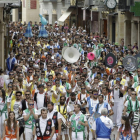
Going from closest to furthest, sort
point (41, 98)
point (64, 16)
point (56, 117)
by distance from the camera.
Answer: point (56, 117) → point (41, 98) → point (64, 16)

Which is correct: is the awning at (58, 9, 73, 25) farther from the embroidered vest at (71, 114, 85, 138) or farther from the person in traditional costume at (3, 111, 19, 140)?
the person in traditional costume at (3, 111, 19, 140)

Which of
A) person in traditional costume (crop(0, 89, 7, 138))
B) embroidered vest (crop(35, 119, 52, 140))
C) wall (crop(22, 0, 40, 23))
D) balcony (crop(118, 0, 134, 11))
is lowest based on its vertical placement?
embroidered vest (crop(35, 119, 52, 140))

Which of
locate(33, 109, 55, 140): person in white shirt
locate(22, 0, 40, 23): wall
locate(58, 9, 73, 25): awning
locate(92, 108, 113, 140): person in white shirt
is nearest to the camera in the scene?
locate(92, 108, 113, 140): person in white shirt

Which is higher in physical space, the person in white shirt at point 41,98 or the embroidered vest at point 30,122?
the person in white shirt at point 41,98

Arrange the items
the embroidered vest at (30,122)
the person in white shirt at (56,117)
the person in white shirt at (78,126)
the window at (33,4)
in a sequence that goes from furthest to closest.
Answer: the window at (33,4), the embroidered vest at (30,122), the person in white shirt at (78,126), the person in white shirt at (56,117)

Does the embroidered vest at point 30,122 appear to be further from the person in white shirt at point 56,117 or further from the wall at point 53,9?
the wall at point 53,9

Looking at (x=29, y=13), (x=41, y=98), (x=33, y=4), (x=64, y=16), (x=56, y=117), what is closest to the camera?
(x=56, y=117)

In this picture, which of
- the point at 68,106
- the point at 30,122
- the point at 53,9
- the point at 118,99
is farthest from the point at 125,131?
the point at 53,9

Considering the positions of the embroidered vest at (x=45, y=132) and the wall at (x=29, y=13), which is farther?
the wall at (x=29, y=13)

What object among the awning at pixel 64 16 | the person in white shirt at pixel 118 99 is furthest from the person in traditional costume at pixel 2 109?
the awning at pixel 64 16

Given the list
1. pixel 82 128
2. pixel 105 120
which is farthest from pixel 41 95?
pixel 105 120

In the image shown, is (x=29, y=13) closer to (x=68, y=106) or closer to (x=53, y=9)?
(x=53, y=9)

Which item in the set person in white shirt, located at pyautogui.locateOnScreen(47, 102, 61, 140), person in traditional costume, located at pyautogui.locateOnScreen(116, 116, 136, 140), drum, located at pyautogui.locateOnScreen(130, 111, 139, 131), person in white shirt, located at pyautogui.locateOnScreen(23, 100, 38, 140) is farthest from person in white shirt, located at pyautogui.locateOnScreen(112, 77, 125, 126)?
person in traditional costume, located at pyautogui.locateOnScreen(116, 116, 136, 140)

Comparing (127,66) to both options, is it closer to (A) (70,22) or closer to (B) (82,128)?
(B) (82,128)
